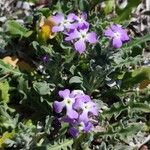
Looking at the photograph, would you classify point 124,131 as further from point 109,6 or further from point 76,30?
point 109,6

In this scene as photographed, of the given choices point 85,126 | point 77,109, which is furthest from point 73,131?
point 77,109

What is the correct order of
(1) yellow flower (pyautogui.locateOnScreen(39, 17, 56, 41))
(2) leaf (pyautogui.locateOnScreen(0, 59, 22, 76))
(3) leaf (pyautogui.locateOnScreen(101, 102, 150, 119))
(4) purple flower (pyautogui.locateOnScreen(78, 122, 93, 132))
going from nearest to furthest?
(4) purple flower (pyautogui.locateOnScreen(78, 122, 93, 132))
(3) leaf (pyautogui.locateOnScreen(101, 102, 150, 119))
(2) leaf (pyautogui.locateOnScreen(0, 59, 22, 76))
(1) yellow flower (pyautogui.locateOnScreen(39, 17, 56, 41))

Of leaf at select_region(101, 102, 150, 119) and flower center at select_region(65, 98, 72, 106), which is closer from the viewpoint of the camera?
flower center at select_region(65, 98, 72, 106)

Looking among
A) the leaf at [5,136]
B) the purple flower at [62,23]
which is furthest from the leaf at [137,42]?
the leaf at [5,136]

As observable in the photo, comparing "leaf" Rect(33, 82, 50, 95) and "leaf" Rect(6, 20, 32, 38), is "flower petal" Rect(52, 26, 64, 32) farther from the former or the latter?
"leaf" Rect(6, 20, 32, 38)

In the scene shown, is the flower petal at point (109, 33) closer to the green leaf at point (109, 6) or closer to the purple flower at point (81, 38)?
the purple flower at point (81, 38)

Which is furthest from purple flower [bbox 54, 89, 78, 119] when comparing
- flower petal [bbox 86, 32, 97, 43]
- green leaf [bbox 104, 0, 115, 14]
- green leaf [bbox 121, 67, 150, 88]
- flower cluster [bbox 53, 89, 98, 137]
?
green leaf [bbox 104, 0, 115, 14]

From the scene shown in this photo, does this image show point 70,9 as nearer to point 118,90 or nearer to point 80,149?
point 118,90
